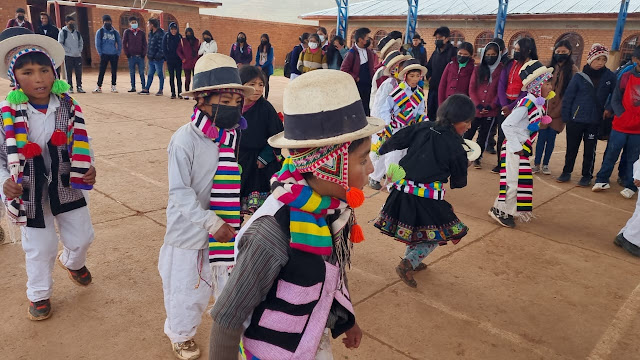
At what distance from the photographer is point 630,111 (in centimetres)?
609

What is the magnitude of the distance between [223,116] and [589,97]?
19.5 feet

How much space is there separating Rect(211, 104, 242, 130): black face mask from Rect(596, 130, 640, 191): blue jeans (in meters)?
5.83

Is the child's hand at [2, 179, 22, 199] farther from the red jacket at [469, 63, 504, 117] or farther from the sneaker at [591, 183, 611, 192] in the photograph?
the sneaker at [591, 183, 611, 192]

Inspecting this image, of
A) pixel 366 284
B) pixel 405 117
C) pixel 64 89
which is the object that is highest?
pixel 64 89

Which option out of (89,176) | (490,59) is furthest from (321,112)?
(490,59)

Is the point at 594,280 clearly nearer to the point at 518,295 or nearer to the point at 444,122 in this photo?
the point at 518,295

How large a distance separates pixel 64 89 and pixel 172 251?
1.29 metres

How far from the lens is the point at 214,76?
266 centimetres

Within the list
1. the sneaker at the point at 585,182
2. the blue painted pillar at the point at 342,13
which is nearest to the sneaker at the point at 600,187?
the sneaker at the point at 585,182

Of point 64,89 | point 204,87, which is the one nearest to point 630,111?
point 204,87

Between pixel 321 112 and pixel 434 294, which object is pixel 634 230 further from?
pixel 321 112

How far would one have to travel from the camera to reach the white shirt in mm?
2480

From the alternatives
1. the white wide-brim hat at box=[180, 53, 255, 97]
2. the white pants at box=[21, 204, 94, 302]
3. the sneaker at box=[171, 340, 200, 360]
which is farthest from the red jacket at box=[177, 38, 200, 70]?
the sneaker at box=[171, 340, 200, 360]

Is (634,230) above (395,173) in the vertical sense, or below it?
below
